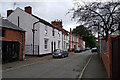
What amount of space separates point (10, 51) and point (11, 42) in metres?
1.03

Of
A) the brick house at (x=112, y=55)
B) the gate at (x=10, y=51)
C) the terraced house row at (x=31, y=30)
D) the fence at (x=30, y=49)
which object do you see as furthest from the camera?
the terraced house row at (x=31, y=30)

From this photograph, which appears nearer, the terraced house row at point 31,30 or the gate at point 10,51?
the gate at point 10,51

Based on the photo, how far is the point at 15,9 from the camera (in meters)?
23.2

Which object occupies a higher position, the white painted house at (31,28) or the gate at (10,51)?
the white painted house at (31,28)

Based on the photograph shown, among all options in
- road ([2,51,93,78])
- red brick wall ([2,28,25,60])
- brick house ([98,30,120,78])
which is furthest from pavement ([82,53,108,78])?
Result: red brick wall ([2,28,25,60])

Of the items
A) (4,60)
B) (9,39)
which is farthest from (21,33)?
(4,60)

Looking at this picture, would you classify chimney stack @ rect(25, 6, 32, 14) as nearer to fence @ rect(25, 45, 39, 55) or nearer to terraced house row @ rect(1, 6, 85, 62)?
terraced house row @ rect(1, 6, 85, 62)

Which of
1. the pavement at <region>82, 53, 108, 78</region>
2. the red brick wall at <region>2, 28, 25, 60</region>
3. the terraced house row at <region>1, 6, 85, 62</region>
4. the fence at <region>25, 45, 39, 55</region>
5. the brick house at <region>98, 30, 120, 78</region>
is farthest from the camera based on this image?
the terraced house row at <region>1, 6, 85, 62</region>

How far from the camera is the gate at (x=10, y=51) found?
1332cm

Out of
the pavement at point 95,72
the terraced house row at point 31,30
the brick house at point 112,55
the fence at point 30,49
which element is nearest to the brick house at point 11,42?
the terraced house row at point 31,30

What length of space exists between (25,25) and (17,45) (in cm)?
829

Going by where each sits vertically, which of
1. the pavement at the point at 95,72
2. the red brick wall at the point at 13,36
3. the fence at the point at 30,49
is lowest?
the pavement at the point at 95,72

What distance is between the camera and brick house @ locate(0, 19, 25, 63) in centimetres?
1340

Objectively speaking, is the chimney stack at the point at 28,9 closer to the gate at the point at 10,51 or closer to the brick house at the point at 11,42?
the brick house at the point at 11,42
